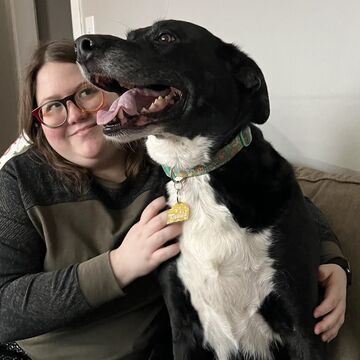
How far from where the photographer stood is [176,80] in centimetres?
99

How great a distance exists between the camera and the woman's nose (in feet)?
4.10

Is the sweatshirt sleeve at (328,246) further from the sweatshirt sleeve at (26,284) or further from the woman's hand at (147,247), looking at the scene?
the sweatshirt sleeve at (26,284)

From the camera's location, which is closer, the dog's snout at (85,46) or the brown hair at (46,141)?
the dog's snout at (85,46)

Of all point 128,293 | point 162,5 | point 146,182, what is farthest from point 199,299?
point 162,5

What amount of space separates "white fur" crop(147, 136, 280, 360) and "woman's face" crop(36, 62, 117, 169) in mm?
224

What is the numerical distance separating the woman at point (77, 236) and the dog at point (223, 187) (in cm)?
7

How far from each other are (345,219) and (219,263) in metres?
0.39

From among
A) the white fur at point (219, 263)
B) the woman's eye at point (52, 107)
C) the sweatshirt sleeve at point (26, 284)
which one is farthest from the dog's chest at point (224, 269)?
the woman's eye at point (52, 107)

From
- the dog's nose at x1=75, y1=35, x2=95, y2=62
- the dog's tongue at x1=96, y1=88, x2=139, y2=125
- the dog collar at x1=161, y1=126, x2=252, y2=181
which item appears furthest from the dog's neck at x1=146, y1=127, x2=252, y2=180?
the dog's nose at x1=75, y1=35, x2=95, y2=62

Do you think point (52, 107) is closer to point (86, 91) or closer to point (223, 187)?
point (86, 91)

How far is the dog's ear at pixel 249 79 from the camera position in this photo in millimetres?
1045

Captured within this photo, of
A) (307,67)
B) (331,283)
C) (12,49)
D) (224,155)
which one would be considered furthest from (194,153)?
(12,49)

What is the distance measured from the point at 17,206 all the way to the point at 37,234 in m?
0.08

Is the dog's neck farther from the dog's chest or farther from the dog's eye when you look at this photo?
the dog's eye
